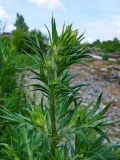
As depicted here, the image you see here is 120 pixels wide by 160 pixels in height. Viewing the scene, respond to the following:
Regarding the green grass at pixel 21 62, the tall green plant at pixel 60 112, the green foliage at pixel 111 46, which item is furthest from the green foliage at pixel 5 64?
the green foliage at pixel 111 46

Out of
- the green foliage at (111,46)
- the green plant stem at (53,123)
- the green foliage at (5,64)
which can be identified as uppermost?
the green foliage at (111,46)

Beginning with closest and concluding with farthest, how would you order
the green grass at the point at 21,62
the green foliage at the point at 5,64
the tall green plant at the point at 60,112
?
1. the tall green plant at the point at 60,112
2. the green foliage at the point at 5,64
3. the green grass at the point at 21,62

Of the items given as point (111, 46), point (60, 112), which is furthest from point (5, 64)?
point (111, 46)

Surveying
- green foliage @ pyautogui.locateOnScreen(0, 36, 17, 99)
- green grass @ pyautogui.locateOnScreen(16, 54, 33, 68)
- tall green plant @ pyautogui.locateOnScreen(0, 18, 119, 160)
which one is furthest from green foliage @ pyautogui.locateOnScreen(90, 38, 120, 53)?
tall green plant @ pyautogui.locateOnScreen(0, 18, 119, 160)

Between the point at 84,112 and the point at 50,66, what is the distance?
0.89 feet

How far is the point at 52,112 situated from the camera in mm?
2109

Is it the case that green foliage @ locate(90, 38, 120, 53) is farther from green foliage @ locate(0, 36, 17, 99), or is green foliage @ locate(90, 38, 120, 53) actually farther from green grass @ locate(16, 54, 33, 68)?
green foliage @ locate(0, 36, 17, 99)

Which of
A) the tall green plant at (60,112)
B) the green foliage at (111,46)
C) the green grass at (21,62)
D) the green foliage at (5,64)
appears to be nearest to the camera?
the tall green plant at (60,112)

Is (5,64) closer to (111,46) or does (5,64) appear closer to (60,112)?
(60,112)

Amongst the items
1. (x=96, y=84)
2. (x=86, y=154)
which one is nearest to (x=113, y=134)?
(x=96, y=84)

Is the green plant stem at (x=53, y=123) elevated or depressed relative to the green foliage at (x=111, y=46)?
depressed

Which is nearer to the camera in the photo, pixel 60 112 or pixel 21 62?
pixel 60 112

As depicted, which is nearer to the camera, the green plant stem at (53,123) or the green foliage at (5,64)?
the green plant stem at (53,123)

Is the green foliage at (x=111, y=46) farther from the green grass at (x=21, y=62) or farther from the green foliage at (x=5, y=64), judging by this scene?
the green foliage at (x=5, y=64)
